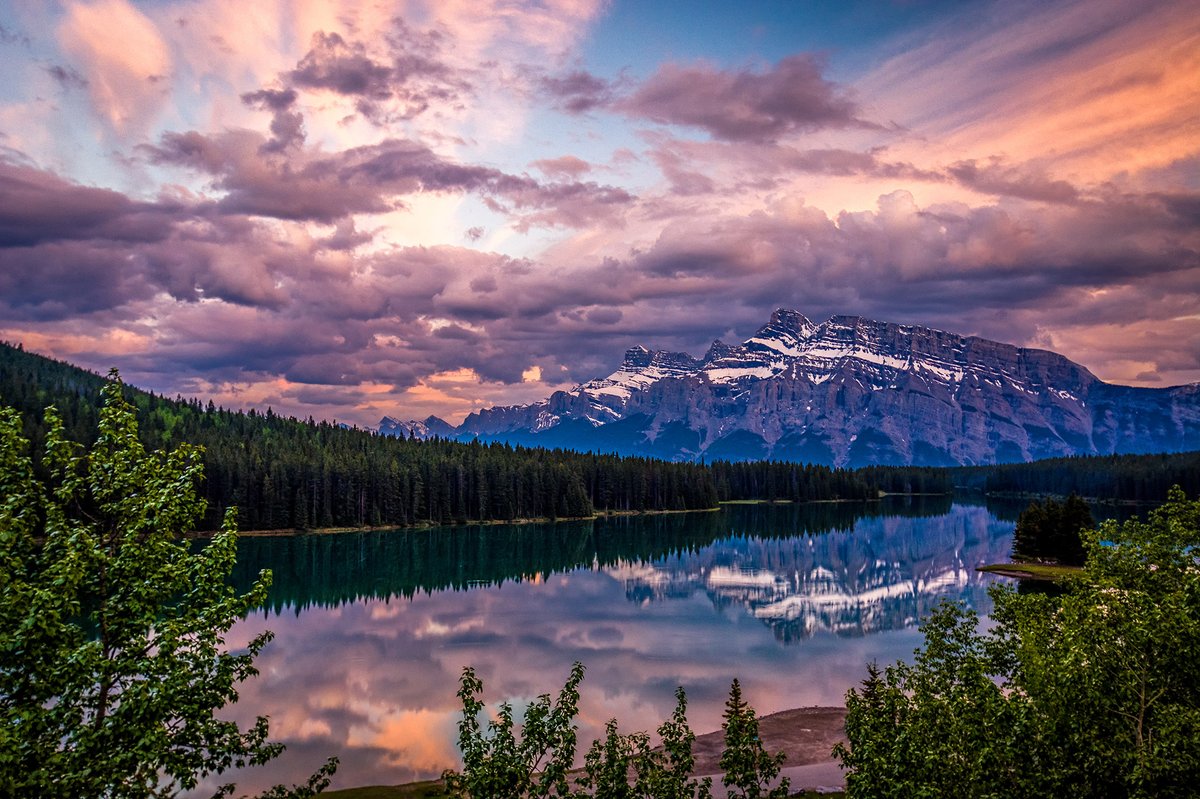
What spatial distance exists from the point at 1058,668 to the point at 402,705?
53.0m

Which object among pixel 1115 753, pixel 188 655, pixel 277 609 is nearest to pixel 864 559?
pixel 277 609

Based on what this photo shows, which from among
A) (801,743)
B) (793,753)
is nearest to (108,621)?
(793,753)

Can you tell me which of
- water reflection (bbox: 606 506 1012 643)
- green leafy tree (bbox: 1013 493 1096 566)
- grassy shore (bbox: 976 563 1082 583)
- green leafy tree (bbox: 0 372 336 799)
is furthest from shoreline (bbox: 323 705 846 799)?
green leafy tree (bbox: 1013 493 1096 566)

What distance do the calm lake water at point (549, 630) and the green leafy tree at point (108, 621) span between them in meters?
33.0

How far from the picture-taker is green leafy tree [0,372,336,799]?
52.1ft

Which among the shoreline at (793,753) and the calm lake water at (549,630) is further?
the calm lake water at (549,630)

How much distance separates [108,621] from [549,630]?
7814cm

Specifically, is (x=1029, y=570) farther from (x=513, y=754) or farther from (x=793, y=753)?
(x=513, y=754)

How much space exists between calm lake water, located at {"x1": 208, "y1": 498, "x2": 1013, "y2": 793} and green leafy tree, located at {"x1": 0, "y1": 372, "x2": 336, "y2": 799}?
3301 centimetres

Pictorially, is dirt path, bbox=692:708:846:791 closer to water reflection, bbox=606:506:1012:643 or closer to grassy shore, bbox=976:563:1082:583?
water reflection, bbox=606:506:1012:643

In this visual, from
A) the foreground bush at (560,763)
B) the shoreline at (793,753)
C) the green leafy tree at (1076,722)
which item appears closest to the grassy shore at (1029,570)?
the shoreline at (793,753)

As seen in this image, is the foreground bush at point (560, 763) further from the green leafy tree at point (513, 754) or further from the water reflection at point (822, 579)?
the water reflection at point (822, 579)

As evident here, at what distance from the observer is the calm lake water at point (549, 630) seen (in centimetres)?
5938

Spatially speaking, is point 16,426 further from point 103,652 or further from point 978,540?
point 978,540
